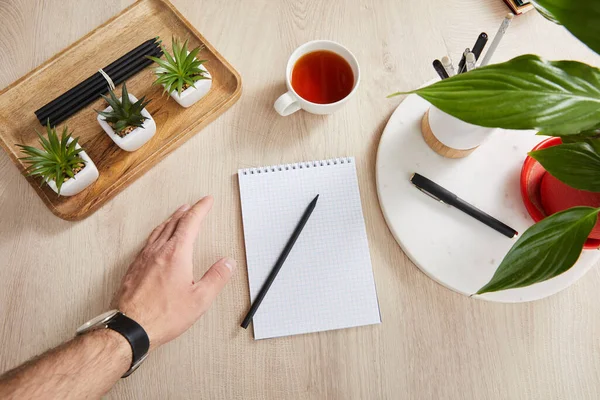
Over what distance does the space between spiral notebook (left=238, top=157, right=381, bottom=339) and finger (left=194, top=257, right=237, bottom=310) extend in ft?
0.12

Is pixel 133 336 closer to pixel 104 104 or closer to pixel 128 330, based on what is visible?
pixel 128 330

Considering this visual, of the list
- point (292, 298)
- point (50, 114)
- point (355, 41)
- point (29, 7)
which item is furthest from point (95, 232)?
point (355, 41)

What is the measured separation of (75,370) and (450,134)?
65 centimetres

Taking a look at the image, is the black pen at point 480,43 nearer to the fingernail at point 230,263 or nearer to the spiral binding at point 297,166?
the spiral binding at point 297,166

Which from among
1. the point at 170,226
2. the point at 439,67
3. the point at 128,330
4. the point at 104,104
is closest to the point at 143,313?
the point at 128,330

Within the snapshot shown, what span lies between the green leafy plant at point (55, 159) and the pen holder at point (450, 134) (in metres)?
0.56

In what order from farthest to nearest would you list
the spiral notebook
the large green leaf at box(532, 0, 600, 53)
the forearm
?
the spiral notebook
the forearm
the large green leaf at box(532, 0, 600, 53)

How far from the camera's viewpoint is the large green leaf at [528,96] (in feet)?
1.34

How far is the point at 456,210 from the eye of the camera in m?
0.75

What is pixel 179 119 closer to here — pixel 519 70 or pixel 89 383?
pixel 89 383

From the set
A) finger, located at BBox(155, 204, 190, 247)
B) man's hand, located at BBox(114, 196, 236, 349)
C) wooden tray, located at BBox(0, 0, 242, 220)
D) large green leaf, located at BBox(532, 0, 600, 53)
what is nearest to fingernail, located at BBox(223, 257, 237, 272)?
man's hand, located at BBox(114, 196, 236, 349)

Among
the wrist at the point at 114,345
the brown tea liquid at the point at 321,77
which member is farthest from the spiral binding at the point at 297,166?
the wrist at the point at 114,345

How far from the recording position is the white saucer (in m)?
0.73

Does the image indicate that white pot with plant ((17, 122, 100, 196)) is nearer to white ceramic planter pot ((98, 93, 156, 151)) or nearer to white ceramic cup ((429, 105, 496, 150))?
white ceramic planter pot ((98, 93, 156, 151))
